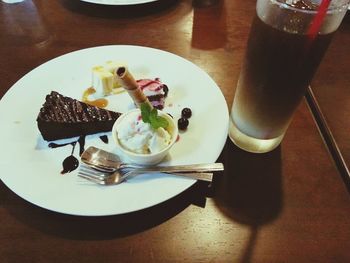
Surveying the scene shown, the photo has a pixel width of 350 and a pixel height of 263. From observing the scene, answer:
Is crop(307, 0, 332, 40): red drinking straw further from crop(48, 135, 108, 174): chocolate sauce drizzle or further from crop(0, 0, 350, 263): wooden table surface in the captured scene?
crop(48, 135, 108, 174): chocolate sauce drizzle

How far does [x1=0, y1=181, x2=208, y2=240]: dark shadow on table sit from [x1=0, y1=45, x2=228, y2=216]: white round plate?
0.04m

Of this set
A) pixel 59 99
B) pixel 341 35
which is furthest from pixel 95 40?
pixel 341 35

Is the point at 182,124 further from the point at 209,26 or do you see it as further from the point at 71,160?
the point at 209,26

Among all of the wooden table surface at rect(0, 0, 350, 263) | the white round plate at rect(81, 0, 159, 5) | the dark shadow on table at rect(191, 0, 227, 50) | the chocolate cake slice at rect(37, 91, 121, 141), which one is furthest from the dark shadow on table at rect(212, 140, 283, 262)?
the white round plate at rect(81, 0, 159, 5)

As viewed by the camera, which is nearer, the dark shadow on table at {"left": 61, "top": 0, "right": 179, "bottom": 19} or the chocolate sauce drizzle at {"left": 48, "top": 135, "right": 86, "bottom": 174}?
the chocolate sauce drizzle at {"left": 48, "top": 135, "right": 86, "bottom": 174}

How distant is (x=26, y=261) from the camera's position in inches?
26.7

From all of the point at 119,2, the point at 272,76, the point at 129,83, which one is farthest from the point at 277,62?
the point at 119,2

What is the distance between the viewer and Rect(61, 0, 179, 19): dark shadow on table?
4.73 ft

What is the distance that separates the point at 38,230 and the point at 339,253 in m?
0.70

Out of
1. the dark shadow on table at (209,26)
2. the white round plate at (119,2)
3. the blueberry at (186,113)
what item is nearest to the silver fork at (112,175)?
the blueberry at (186,113)

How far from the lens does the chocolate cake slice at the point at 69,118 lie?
3.00ft

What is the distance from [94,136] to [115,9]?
0.78 m

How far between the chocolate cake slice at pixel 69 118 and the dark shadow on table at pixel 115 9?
0.61 m

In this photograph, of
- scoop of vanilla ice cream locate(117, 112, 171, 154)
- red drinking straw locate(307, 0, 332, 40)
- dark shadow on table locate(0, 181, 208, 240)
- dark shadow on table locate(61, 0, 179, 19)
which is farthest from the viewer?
dark shadow on table locate(61, 0, 179, 19)
